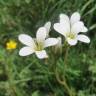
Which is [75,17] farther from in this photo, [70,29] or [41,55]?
[41,55]

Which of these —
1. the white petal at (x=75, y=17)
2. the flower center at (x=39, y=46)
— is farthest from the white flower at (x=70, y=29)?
the flower center at (x=39, y=46)

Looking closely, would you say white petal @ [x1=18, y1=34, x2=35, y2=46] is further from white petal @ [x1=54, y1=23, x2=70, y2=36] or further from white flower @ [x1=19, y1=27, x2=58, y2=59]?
white petal @ [x1=54, y1=23, x2=70, y2=36]

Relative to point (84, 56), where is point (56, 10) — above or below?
above

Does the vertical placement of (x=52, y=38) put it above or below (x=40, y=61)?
above

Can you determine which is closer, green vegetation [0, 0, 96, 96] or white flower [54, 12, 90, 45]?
white flower [54, 12, 90, 45]

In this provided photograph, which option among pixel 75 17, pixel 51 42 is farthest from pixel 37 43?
pixel 75 17

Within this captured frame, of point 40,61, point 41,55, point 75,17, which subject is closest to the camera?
point 41,55

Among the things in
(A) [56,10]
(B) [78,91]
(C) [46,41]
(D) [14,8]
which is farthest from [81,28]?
(D) [14,8]

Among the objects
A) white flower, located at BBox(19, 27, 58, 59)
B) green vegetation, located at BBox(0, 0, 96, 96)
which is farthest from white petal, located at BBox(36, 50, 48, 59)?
green vegetation, located at BBox(0, 0, 96, 96)

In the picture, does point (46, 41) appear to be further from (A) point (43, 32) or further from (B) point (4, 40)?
(B) point (4, 40)
